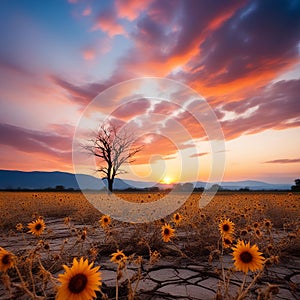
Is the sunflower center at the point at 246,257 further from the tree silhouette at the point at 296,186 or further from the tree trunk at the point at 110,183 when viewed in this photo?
the tree silhouette at the point at 296,186

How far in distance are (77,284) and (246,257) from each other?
1201mm

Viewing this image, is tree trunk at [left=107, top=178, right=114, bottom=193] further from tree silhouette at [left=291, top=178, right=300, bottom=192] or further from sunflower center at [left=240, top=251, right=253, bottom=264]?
sunflower center at [left=240, top=251, right=253, bottom=264]

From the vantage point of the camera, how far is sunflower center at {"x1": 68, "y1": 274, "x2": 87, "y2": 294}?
142 centimetres

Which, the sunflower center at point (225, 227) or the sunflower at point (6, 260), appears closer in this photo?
the sunflower at point (6, 260)

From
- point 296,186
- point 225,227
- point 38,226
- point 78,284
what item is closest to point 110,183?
point 296,186

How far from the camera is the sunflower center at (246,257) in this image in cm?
195

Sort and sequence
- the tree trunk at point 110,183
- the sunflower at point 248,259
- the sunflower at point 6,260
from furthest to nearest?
the tree trunk at point 110,183 → the sunflower at point 248,259 → the sunflower at point 6,260

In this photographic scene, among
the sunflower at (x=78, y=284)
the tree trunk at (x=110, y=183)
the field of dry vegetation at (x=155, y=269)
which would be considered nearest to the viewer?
the sunflower at (x=78, y=284)

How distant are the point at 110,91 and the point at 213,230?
10.4 metres

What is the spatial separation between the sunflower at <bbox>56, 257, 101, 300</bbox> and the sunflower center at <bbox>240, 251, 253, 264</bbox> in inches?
42.5

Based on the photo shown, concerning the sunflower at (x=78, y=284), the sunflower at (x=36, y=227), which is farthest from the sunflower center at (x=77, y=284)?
the sunflower at (x=36, y=227)

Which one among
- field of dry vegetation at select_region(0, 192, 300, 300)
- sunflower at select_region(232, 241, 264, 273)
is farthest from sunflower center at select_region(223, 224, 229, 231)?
sunflower at select_region(232, 241, 264, 273)

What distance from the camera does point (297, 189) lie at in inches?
1403

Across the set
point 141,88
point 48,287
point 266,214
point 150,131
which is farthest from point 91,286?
point 150,131
